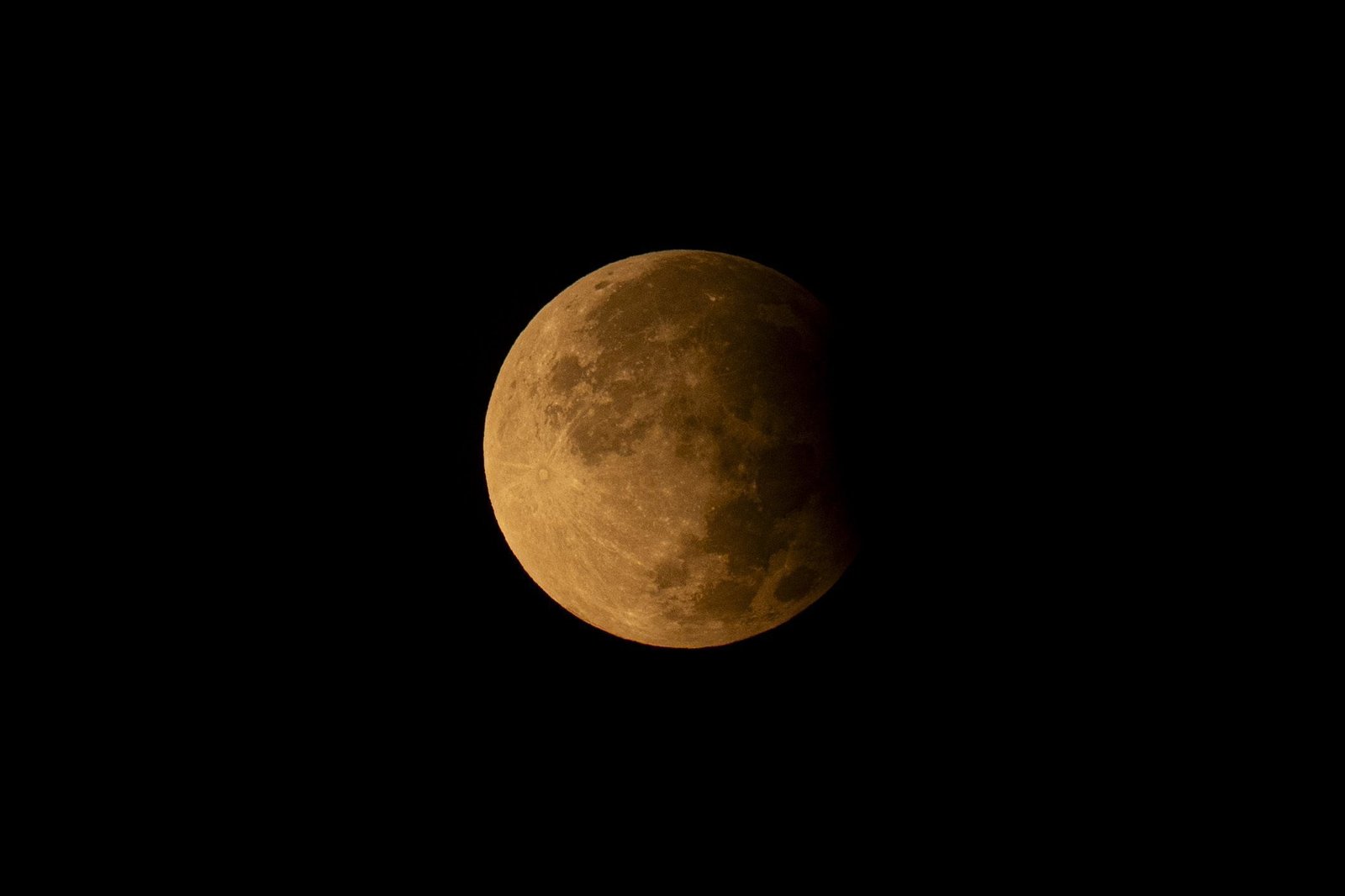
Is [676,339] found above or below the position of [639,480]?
above

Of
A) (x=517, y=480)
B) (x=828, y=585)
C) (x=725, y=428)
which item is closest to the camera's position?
(x=725, y=428)

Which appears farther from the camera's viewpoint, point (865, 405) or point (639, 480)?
point (865, 405)

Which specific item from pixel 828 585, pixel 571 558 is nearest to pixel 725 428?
pixel 571 558

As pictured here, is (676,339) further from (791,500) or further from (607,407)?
(791,500)

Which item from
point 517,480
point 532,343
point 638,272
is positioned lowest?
A: point 517,480

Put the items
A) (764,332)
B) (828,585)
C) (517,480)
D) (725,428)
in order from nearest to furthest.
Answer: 1. (725,428)
2. (764,332)
3. (517,480)
4. (828,585)

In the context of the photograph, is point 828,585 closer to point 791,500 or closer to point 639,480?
point 791,500
